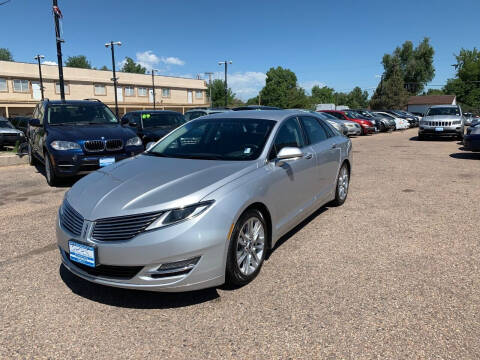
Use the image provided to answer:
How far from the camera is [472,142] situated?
431 inches

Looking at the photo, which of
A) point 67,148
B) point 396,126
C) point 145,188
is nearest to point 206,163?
point 145,188

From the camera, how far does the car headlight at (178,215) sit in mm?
2689

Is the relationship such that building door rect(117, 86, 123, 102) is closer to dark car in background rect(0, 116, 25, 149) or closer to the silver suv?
dark car in background rect(0, 116, 25, 149)

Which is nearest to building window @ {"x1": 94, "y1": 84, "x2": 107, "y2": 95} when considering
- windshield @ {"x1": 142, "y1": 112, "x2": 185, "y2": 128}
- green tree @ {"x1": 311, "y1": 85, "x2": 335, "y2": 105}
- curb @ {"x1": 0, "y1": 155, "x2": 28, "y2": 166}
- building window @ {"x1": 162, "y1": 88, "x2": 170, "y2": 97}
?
building window @ {"x1": 162, "y1": 88, "x2": 170, "y2": 97}

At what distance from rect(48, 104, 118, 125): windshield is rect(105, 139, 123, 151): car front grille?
3.88 ft

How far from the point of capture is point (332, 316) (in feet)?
9.22

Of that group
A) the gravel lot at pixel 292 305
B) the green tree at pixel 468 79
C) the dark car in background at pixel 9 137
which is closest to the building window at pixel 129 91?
the dark car in background at pixel 9 137

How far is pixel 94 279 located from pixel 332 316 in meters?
1.86

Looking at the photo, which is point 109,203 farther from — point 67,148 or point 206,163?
point 67,148

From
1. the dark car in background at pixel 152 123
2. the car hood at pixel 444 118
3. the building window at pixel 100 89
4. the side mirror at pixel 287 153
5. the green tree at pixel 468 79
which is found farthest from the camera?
the green tree at pixel 468 79

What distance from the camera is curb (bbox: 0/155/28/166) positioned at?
10125 mm

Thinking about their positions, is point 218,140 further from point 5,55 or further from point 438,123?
point 5,55

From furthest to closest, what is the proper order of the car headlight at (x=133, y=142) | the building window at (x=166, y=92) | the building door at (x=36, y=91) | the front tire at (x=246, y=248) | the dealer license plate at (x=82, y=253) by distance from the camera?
the building window at (x=166, y=92)
the building door at (x=36, y=91)
the car headlight at (x=133, y=142)
the front tire at (x=246, y=248)
the dealer license plate at (x=82, y=253)

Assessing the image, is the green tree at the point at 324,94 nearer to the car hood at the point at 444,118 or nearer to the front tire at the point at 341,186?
the car hood at the point at 444,118
